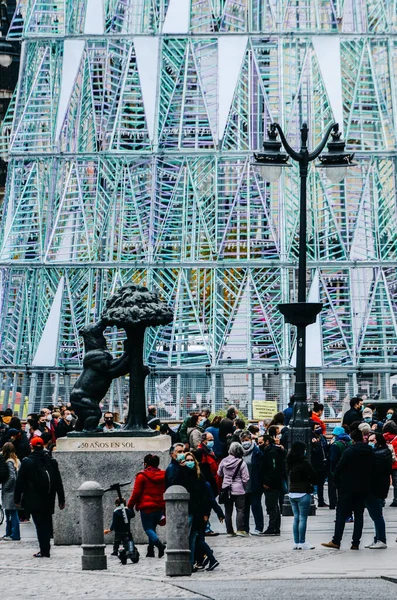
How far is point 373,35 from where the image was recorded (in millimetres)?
51531

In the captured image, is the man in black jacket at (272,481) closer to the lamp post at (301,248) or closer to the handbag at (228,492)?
the handbag at (228,492)

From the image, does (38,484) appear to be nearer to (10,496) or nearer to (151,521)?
(151,521)

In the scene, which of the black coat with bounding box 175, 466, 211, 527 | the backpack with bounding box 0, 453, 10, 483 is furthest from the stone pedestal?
the black coat with bounding box 175, 466, 211, 527

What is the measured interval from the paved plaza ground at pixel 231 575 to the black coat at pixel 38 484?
750 millimetres

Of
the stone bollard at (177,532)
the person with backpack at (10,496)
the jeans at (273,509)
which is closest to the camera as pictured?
the stone bollard at (177,532)

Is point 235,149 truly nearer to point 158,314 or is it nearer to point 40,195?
point 40,195

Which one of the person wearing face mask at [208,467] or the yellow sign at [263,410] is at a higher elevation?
the yellow sign at [263,410]

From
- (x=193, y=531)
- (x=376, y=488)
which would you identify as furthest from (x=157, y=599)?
(x=376, y=488)

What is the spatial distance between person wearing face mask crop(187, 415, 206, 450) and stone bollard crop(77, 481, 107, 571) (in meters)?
5.27

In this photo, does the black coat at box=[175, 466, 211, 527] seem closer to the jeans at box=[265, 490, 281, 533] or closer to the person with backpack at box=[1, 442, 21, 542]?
the jeans at box=[265, 490, 281, 533]

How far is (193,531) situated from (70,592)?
113 inches

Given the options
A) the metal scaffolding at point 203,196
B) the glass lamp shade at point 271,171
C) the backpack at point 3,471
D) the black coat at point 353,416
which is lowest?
the backpack at point 3,471

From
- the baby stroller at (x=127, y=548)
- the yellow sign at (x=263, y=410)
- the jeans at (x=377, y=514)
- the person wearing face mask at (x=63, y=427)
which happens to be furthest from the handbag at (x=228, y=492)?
the yellow sign at (x=263, y=410)

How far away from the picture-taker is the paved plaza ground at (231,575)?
1866 cm
